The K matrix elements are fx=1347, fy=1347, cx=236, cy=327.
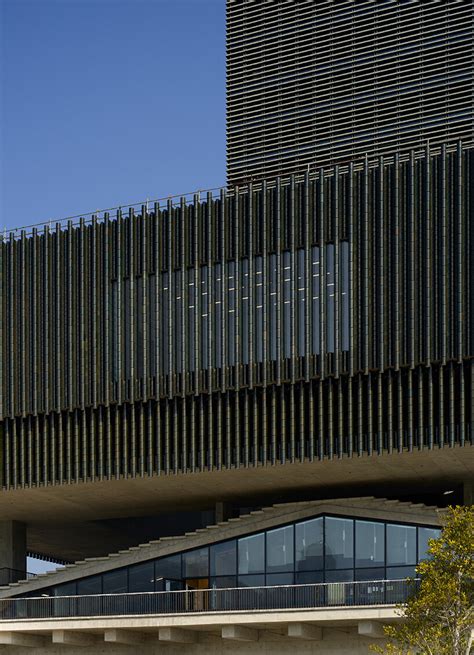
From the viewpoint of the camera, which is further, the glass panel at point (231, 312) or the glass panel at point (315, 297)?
the glass panel at point (231, 312)

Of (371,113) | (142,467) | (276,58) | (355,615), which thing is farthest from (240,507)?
(276,58)

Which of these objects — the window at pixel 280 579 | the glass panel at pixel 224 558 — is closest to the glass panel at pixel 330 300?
the window at pixel 280 579

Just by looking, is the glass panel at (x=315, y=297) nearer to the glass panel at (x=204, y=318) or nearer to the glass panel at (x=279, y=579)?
the glass panel at (x=204, y=318)

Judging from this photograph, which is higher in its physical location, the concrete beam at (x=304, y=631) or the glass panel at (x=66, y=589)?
the glass panel at (x=66, y=589)

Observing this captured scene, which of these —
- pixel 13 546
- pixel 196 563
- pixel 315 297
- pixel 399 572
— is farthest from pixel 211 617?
pixel 13 546

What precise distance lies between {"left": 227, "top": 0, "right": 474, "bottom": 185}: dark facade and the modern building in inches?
1046

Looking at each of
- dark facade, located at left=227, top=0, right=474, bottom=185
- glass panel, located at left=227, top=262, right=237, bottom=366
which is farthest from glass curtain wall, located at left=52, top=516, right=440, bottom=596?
dark facade, located at left=227, top=0, right=474, bottom=185

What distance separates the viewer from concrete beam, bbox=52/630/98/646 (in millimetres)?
53031

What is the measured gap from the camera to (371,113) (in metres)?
81.3

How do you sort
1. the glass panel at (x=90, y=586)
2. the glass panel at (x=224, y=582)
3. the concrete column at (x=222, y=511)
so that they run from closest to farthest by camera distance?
the glass panel at (x=224, y=582) → the glass panel at (x=90, y=586) → the concrete column at (x=222, y=511)

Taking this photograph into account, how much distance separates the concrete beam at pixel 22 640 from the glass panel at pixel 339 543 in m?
12.4

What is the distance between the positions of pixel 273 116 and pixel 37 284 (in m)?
32.9

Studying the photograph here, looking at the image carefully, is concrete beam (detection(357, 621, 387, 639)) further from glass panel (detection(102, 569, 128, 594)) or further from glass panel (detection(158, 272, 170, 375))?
glass panel (detection(158, 272, 170, 375))

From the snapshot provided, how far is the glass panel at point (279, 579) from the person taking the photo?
5275 centimetres
